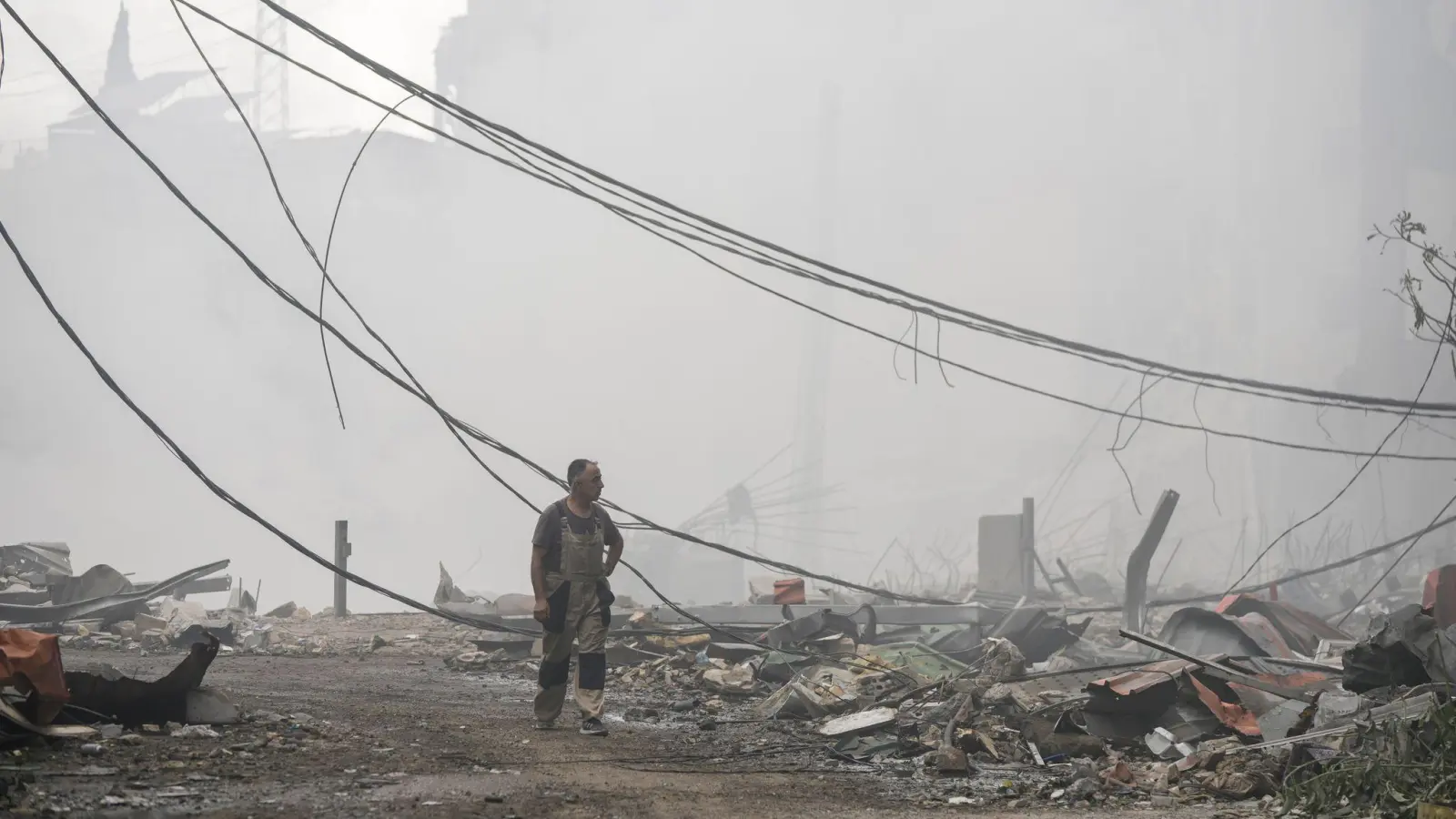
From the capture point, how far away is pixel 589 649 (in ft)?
21.9

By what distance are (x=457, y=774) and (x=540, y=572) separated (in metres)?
1.94

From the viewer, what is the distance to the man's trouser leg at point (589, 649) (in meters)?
6.62

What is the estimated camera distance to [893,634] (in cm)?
1091

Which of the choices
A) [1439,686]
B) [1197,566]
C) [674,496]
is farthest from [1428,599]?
[674,496]

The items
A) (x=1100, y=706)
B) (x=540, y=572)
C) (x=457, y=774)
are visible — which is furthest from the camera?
(x=540, y=572)

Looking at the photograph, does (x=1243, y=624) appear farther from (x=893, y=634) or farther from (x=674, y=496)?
(x=674, y=496)

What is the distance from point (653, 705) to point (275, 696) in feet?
9.21

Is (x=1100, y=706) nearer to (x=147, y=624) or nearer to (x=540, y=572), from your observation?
(x=540, y=572)

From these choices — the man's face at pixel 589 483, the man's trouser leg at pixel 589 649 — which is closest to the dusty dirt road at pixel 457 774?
the man's trouser leg at pixel 589 649

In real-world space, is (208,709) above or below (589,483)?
below

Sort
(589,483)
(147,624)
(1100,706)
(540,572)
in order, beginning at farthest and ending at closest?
(147,624), (589,483), (540,572), (1100,706)

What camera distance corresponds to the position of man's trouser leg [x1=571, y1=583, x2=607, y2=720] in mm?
6621

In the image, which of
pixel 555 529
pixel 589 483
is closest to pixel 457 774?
pixel 555 529

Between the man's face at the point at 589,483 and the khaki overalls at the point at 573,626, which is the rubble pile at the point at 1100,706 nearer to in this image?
the khaki overalls at the point at 573,626
